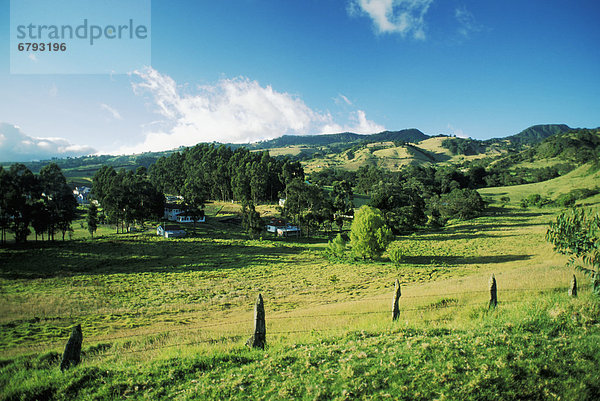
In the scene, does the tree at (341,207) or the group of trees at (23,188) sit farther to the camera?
the tree at (341,207)

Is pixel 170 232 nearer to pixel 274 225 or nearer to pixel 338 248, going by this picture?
pixel 274 225

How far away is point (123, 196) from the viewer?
59406 mm

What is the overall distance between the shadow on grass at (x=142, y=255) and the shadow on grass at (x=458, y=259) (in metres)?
18.8

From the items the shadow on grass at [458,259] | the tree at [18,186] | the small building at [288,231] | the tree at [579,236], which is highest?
the tree at [18,186]

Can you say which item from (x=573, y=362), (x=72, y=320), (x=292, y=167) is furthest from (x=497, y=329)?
(x=292, y=167)

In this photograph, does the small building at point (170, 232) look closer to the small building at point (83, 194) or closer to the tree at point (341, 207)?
the small building at point (83, 194)

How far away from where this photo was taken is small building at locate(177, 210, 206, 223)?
68.3m

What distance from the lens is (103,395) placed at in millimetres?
6621

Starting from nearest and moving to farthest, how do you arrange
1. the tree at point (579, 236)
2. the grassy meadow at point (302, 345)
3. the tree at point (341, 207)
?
1. the grassy meadow at point (302, 345)
2. the tree at point (579, 236)
3. the tree at point (341, 207)

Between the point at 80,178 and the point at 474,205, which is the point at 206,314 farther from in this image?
the point at 474,205

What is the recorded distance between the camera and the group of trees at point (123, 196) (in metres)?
58.6

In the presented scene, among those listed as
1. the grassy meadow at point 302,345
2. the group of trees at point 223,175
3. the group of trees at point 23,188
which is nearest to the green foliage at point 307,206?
the group of trees at point 223,175

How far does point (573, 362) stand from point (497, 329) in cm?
211

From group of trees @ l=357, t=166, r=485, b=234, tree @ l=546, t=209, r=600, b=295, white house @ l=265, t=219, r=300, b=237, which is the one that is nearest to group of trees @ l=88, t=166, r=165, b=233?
white house @ l=265, t=219, r=300, b=237
